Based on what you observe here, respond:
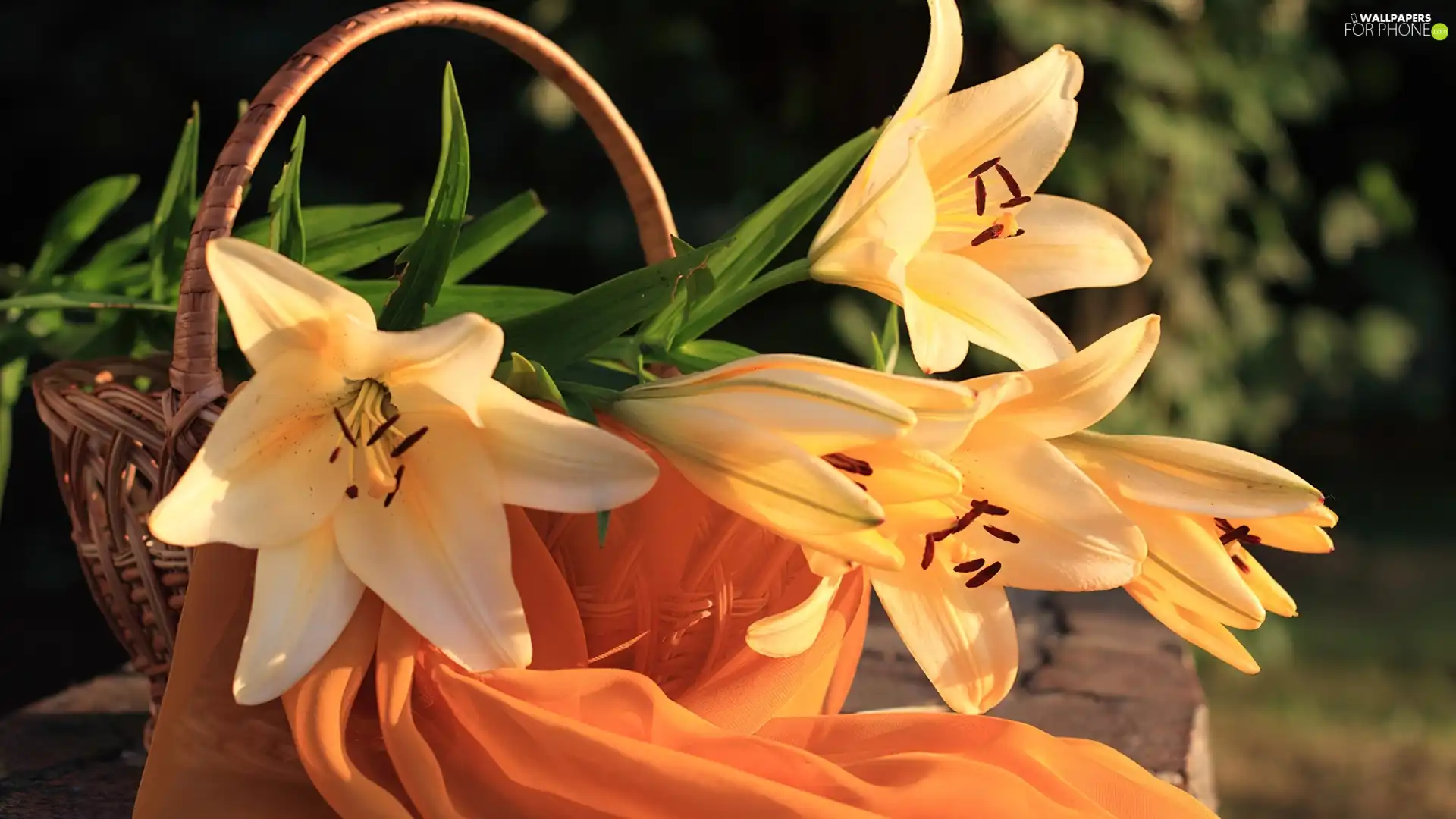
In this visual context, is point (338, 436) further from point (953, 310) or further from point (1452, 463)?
point (1452, 463)

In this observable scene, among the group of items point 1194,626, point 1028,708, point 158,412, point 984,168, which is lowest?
point 1028,708

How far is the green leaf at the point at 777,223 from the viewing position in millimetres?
926

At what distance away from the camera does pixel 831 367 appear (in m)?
0.75

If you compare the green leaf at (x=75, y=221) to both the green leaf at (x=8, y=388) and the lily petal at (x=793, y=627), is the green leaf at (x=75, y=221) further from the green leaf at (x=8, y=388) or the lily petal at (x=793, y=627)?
the lily petal at (x=793, y=627)

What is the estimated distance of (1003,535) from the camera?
0.77 metres

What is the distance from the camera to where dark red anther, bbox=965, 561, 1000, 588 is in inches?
30.6

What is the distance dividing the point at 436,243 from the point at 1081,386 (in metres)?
0.38

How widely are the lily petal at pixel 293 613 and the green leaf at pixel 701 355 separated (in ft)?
0.83

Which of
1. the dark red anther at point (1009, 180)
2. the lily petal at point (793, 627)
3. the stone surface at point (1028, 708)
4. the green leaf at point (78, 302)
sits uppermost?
the dark red anther at point (1009, 180)

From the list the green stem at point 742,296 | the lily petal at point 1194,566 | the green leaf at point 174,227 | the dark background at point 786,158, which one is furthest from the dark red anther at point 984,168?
the dark background at point 786,158

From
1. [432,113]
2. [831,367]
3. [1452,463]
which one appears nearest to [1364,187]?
[1452,463]

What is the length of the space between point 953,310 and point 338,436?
36 centimetres

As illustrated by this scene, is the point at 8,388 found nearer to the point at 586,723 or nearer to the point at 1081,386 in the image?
the point at 586,723

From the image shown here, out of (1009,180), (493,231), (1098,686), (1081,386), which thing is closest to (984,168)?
(1009,180)
